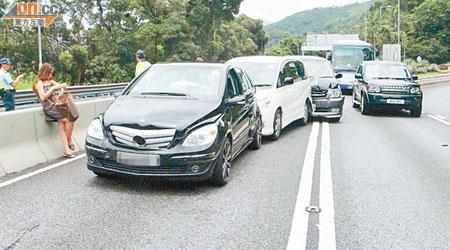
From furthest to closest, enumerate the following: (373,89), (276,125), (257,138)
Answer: (373,89)
(276,125)
(257,138)

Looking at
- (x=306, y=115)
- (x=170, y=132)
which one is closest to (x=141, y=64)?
(x=306, y=115)

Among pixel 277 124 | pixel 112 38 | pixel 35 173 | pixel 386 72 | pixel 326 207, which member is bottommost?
pixel 326 207

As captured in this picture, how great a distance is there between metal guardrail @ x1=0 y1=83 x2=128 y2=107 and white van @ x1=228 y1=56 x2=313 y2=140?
11.7 m

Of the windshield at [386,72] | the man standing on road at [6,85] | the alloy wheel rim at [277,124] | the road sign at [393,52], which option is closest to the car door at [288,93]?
the alloy wheel rim at [277,124]

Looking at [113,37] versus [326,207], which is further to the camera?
[113,37]

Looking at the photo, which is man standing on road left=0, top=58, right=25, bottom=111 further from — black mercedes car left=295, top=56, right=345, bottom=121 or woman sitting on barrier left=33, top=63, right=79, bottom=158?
black mercedes car left=295, top=56, right=345, bottom=121

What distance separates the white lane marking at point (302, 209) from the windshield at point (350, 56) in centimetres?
2167

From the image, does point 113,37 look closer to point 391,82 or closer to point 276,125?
point 391,82

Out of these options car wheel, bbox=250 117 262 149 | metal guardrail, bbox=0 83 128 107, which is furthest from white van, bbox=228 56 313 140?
metal guardrail, bbox=0 83 128 107

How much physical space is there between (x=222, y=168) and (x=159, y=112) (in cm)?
104

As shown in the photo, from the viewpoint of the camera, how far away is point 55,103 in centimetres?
808

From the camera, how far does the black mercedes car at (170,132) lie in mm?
6016

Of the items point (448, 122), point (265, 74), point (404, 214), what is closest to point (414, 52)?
point (448, 122)

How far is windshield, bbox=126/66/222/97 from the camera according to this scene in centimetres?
725
